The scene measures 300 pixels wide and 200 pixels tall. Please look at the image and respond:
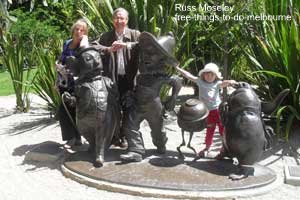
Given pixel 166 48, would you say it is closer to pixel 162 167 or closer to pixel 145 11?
pixel 162 167

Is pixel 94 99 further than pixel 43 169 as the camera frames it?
No

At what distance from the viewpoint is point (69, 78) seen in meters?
5.41

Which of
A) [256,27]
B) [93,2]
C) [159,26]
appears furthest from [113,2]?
[256,27]

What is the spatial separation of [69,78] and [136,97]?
103cm

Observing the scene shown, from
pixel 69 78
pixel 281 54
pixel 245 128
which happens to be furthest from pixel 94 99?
pixel 281 54

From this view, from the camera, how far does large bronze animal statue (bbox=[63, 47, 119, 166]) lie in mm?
4699

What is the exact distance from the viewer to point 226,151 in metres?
4.76

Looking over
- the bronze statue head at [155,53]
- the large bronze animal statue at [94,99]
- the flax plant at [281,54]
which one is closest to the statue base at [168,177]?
the large bronze animal statue at [94,99]

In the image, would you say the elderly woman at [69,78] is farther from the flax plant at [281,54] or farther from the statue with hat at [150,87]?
Result: the flax plant at [281,54]

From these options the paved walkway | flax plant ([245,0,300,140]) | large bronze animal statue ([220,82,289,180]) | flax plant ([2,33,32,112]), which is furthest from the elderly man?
flax plant ([2,33,32,112])

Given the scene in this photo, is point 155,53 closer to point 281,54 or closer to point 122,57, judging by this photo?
point 122,57

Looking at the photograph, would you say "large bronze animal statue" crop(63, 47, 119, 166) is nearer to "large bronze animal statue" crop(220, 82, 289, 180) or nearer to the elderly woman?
the elderly woman

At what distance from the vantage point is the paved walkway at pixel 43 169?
429cm

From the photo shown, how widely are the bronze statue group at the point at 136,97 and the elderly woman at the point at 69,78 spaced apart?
1.1 inches
